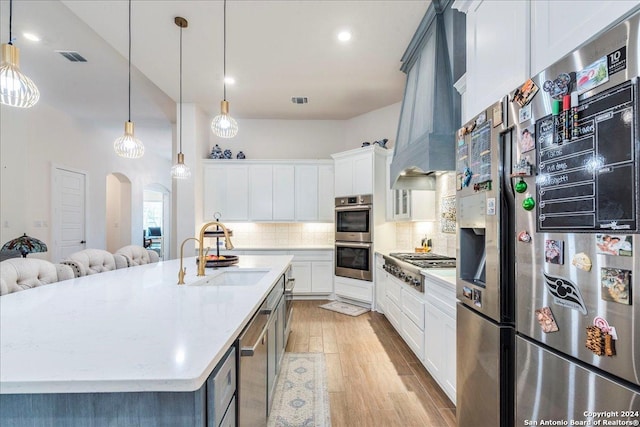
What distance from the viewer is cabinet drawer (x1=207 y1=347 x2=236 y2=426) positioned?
86cm

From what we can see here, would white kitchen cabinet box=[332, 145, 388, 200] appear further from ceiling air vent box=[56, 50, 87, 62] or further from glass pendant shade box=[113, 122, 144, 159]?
ceiling air vent box=[56, 50, 87, 62]

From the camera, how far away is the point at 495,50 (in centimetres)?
150

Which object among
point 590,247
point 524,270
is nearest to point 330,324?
point 524,270

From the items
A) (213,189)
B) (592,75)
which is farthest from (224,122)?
(213,189)

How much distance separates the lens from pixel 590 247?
2.92ft

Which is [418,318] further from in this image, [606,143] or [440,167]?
[606,143]

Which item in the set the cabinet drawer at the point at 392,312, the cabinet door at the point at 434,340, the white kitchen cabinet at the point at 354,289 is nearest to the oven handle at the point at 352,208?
the white kitchen cabinet at the point at 354,289

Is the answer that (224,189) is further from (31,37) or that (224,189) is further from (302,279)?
(31,37)

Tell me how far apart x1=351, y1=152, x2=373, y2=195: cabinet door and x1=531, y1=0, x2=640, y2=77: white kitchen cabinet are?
3.09m

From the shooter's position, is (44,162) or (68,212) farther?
(68,212)

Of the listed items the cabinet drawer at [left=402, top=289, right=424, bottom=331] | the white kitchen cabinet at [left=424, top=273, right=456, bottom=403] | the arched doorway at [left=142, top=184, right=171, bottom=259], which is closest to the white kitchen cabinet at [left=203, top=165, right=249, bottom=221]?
the cabinet drawer at [left=402, top=289, right=424, bottom=331]

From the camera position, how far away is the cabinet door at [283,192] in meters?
5.11

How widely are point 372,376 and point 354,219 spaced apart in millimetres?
2412

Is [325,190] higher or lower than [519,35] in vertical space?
lower
